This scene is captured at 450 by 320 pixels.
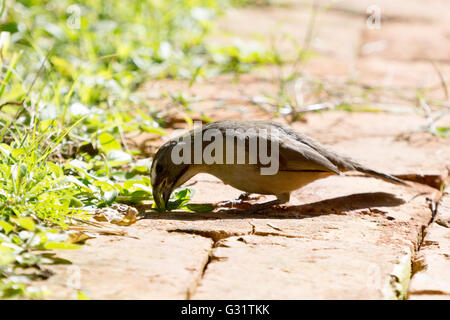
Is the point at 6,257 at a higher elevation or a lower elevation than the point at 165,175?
lower

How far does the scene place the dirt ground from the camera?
262 centimetres

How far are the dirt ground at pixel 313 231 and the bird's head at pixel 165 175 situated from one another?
13 centimetres

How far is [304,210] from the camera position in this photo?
3809mm

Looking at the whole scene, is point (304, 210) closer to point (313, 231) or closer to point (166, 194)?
point (313, 231)

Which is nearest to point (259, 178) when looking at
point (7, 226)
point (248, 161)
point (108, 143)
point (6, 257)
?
point (248, 161)

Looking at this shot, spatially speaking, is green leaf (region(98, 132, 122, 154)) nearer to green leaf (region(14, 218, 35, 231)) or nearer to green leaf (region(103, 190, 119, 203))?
green leaf (region(103, 190, 119, 203))

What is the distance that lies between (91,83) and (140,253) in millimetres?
2638

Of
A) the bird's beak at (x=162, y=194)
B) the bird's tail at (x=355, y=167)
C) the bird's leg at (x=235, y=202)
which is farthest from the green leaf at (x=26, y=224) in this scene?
the bird's tail at (x=355, y=167)

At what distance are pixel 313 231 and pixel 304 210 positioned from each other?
0.47 m

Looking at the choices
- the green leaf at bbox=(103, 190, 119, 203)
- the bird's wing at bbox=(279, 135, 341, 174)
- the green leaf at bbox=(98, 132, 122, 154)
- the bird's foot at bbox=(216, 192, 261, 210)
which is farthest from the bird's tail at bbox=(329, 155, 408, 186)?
the green leaf at bbox=(98, 132, 122, 154)

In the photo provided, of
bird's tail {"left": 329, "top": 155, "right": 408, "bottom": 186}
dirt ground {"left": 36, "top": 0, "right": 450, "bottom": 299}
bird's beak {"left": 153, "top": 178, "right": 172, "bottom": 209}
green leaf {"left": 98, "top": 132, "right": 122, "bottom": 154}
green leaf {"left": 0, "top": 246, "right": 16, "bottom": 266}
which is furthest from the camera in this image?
green leaf {"left": 98, "top": 132, "right": 122, "bottom": 154}

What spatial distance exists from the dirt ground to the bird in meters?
0.14

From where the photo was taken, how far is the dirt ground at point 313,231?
2625mm

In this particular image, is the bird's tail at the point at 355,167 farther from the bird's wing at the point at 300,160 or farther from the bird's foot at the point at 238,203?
the bird's foot at the point at 238,203
